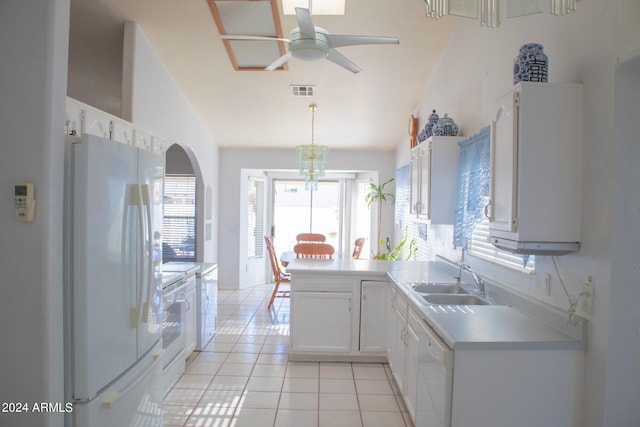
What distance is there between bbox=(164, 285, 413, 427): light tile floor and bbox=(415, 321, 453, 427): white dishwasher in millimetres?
582

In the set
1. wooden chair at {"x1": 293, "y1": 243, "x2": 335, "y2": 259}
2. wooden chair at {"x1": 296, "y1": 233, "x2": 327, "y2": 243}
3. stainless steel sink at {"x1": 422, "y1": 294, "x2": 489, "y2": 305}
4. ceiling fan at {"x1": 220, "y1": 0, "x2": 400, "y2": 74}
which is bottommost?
stainless steel sink at {"x1": 422, "y1": 294, "x2": 489, "y2": 305}

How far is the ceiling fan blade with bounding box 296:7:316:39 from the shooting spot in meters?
2.13

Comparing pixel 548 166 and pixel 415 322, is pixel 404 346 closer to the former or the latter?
pixel 415 322

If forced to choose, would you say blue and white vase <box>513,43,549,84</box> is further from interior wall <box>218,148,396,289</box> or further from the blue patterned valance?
interior wall <box>218,148,396,289</box>

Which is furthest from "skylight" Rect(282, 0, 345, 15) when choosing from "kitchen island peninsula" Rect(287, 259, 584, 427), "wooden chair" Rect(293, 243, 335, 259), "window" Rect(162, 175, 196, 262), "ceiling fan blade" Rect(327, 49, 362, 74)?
"window" Rect(162, 175, 196, 262)

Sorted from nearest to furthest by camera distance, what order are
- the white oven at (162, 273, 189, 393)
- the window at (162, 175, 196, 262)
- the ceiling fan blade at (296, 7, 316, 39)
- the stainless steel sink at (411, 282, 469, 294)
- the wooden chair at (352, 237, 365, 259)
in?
the ceiling fan blade at (296, 7, 316, 39) < the stainless steel sink at (411, 282, 469, 294) < the white oven at (162, 273, 189, 393) < the wooden chair at (352, 237, 365, 259) < the window at (162, 175, 196, 262)

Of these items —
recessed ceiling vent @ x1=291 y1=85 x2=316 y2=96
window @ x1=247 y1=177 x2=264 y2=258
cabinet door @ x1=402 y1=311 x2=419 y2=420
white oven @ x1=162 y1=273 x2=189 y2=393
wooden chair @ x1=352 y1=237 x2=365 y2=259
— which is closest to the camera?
cabinet door @ x1=402 y1=311 x2=419 y2=420

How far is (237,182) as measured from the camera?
641cm

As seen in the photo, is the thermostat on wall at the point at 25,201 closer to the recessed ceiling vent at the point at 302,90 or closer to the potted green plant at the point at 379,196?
the recessed ceiling vent at the point at 302,90

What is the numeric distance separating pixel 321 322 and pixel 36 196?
8.16 ft

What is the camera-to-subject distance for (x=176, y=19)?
10.9 ft

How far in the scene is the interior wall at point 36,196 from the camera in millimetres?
1614

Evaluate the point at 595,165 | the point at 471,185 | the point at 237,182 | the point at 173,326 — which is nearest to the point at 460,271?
the point at 471,185

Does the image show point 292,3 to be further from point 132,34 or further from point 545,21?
point 545,21
